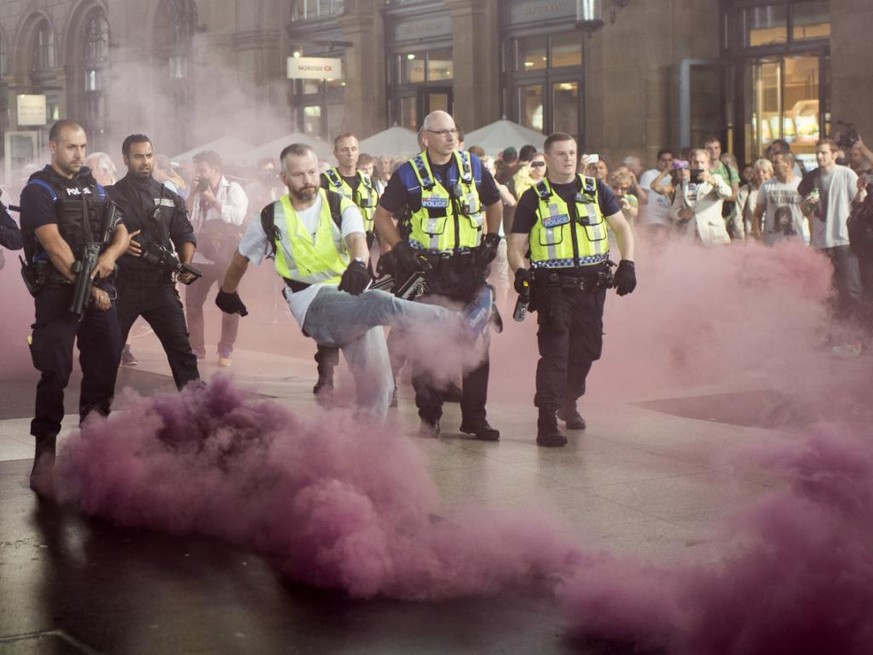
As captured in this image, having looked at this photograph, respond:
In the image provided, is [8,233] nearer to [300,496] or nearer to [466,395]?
[466,395]

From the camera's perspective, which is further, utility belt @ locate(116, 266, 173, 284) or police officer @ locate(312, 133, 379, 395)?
police officer @ locate(312, 133, 379, 395)

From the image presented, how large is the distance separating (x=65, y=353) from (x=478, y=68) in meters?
16.8

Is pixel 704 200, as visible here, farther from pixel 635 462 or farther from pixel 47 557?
pixel 47 557

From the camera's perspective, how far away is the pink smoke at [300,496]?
5215 mm

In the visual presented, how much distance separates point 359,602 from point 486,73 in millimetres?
18643

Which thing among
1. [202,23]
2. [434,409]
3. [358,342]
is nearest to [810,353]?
[434,409]

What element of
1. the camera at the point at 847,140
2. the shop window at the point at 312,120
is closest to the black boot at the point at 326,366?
the camera at the point at 847,140

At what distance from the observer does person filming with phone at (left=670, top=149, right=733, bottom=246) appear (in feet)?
42.2

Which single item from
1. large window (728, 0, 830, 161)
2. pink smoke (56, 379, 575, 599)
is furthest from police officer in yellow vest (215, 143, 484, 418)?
large window (728, 0, 830, 161)

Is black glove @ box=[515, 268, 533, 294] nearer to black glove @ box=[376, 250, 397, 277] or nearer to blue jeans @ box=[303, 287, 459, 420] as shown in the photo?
black glove @ box=[376, 250, 397, 277]

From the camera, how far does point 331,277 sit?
693 cm

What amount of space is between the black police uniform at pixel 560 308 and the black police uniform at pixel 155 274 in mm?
1820

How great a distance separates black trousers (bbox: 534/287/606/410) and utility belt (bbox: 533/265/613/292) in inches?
1.2

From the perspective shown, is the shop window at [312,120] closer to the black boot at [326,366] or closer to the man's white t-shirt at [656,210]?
the man's white t-shirt at [656,210]
